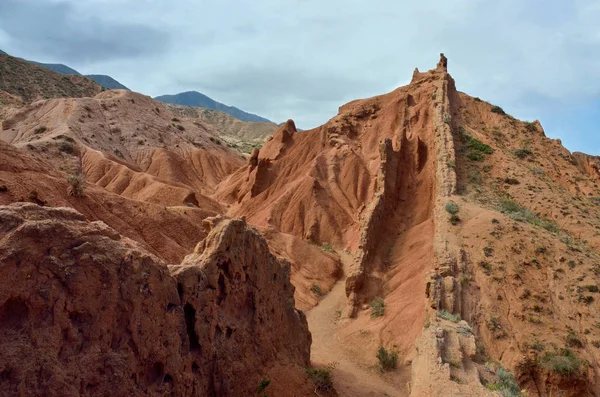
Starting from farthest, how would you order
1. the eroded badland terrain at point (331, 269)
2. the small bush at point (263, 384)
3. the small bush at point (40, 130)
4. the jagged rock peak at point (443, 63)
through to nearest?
the small bush at point (40, 130) < the jagged rock peak at point (443, 63) < the small bush at point (263, 384) < the eroded badland terrain at point (331, 269)

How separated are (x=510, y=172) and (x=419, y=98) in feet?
53.6

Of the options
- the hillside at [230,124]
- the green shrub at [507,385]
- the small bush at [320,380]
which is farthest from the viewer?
the hillside at [230,124]

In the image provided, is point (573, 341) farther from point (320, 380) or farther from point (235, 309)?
point (235, 309)

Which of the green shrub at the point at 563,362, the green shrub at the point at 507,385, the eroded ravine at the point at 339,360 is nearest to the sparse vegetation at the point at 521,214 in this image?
the green shrub at the point at 563,362

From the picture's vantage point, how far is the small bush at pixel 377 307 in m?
20.5

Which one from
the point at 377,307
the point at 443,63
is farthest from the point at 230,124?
the point at 377,307

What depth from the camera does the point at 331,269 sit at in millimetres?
29875

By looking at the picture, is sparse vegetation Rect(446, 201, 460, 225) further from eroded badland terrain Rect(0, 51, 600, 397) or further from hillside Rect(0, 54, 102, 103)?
hillside Rect(0, 54, 102, 103)

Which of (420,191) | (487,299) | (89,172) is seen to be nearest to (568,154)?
(420,191)

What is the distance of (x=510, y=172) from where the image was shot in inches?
1101

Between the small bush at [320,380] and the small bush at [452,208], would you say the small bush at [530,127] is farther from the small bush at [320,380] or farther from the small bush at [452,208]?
the small bush at [320,380]

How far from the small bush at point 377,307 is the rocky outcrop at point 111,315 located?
9.93m

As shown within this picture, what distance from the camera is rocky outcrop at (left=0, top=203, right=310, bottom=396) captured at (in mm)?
6422

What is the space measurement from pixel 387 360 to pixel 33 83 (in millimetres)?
85533
